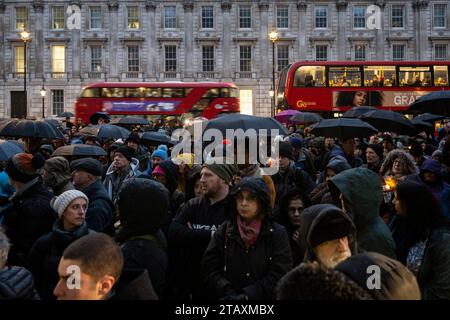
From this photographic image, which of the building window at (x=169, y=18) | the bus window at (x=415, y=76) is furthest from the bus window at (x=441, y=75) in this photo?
the building window at (x=169, y=18)

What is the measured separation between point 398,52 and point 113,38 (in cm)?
2137

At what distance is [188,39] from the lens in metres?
44.8

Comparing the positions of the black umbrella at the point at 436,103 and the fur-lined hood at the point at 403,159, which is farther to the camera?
the black umbrella at the point at 436,103

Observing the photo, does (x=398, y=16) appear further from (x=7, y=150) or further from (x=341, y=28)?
(x=7, y=150)

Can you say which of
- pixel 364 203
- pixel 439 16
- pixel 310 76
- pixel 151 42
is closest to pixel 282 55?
pixel 151 42

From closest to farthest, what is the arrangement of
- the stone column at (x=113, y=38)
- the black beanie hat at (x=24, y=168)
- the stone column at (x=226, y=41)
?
the black beanie hat at (x=24, y=168), the stone column at (x=113, y=38), the stone column at (x=226, y=41)

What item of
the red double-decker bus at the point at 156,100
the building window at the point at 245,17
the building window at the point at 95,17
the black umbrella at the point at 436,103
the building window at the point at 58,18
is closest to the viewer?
the black umbrella at the point at 436,103

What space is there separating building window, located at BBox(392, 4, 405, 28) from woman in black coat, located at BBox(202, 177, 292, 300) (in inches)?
1731

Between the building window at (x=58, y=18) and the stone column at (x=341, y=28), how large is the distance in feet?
68.0

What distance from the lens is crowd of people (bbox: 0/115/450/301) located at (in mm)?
2898

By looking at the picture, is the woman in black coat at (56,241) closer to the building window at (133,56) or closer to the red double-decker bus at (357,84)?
the red double-decker bus at (357,84)

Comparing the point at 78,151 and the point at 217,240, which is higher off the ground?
the point at 78,151

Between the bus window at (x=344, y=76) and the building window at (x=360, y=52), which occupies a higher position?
the building window at (x=360, y=52)

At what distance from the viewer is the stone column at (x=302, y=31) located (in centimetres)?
4488
